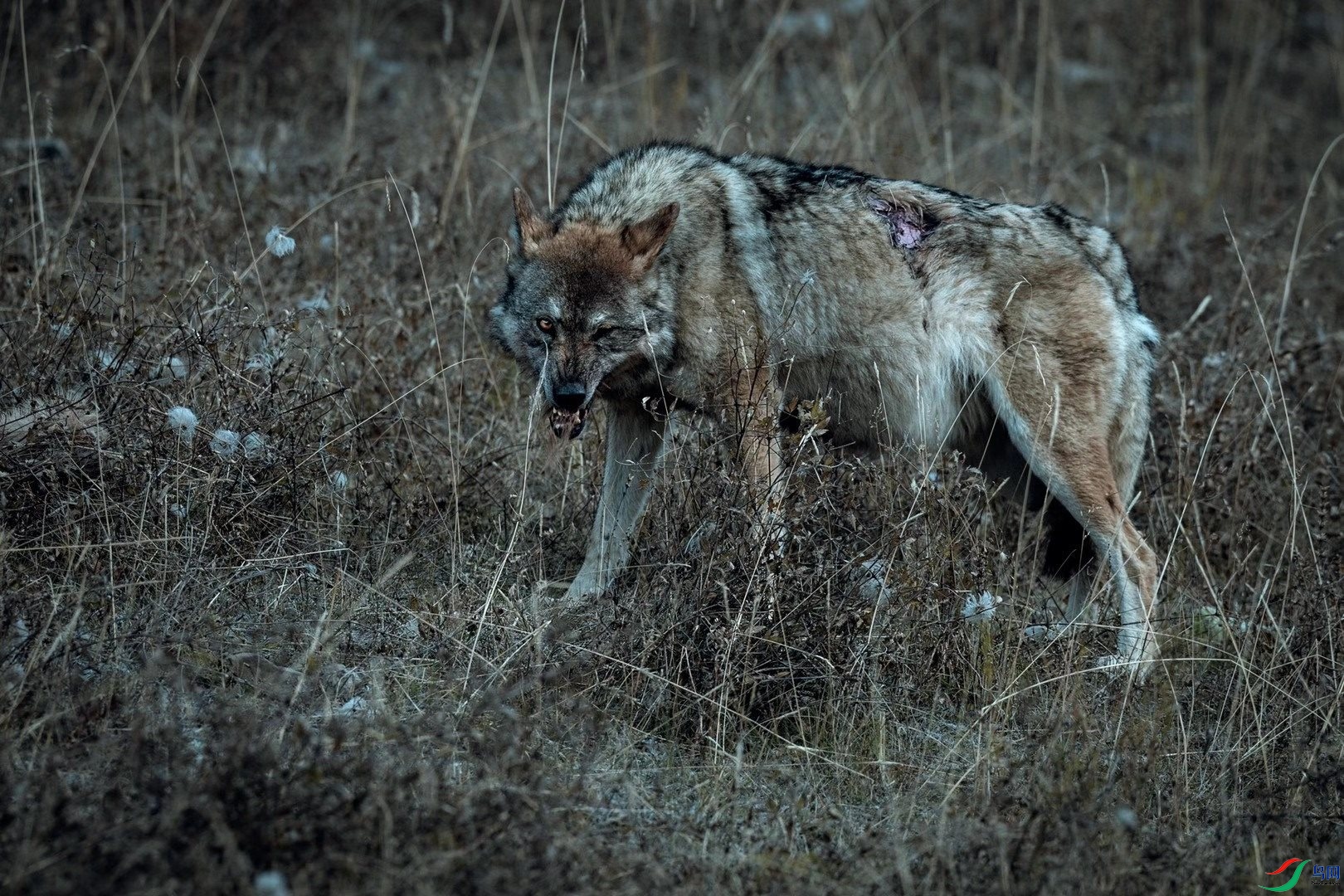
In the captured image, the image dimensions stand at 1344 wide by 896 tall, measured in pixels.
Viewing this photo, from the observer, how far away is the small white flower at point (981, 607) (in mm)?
4160

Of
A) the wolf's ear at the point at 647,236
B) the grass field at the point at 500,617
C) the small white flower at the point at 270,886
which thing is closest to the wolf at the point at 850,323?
the wolf's ear at the point at 647,236

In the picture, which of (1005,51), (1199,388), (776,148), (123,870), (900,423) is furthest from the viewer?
(1005,51)

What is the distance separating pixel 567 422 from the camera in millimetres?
4578

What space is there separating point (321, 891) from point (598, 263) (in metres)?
2.58

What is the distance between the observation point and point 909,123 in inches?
349

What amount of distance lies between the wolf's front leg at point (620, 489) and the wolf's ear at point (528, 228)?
70 cm

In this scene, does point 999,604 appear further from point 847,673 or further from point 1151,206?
point 1151,206

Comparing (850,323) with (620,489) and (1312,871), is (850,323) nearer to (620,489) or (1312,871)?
(620,489)

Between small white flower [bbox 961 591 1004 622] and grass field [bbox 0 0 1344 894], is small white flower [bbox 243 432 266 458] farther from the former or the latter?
small white flower [bbox 961 591 1004 622]

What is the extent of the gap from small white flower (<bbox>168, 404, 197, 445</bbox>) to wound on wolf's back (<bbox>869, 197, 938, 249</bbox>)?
2.71 meters

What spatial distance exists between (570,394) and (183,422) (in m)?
1.29

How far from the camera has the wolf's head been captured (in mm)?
4594

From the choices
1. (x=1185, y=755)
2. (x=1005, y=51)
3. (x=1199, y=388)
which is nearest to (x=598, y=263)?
(x=1185, y=755)

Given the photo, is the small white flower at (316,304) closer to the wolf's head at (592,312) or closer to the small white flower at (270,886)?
the wolf's head at (592,312)
